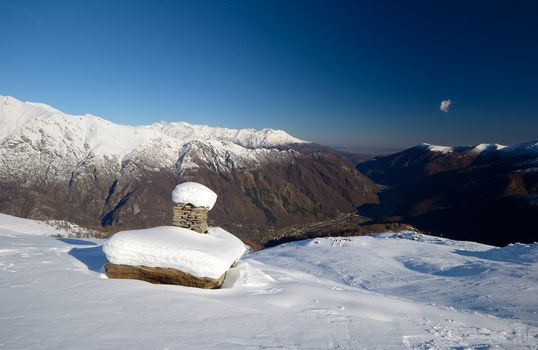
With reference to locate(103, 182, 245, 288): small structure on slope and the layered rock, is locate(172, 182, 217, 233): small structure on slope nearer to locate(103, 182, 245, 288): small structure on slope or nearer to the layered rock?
locate(103, 182, 245, 288): small structure on slope

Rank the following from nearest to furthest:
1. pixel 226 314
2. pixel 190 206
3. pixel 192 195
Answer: pixel 226 314 < pixel 192 195 < pixel 190 206

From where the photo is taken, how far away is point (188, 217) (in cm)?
1920

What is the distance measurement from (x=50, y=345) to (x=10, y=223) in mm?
37587

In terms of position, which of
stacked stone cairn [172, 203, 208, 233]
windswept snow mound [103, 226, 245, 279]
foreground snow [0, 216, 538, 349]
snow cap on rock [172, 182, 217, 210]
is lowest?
foreground snow [0, 216, 538, 349]

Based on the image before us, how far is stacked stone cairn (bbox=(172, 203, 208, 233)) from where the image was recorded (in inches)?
752

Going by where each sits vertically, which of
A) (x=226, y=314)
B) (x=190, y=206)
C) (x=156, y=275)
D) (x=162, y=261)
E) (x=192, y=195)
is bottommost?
(x=226, y=314)

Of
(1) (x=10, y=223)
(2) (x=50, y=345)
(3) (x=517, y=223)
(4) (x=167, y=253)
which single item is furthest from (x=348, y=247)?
(3) (x=517, y=223)

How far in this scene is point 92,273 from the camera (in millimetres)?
14734

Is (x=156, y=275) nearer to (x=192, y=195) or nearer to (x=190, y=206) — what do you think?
(x=190, y=206)

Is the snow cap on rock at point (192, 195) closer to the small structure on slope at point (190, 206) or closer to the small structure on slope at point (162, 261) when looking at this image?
the small structure on slope at point (190, 206)

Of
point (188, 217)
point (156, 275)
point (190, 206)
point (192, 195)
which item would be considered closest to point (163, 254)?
point (156, 275)

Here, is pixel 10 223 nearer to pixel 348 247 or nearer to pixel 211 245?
pixel 211 245

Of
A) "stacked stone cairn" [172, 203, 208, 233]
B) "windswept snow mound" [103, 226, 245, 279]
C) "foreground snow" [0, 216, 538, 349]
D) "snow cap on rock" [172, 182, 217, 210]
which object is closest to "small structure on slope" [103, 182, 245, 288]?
"windswept snow mound" [103, 226, 245, 279]

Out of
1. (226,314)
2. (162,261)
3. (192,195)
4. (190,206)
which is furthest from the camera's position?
(190,206)
